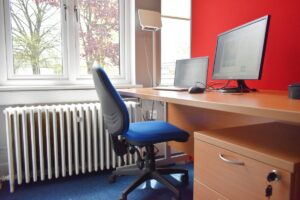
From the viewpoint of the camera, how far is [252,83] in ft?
5.93

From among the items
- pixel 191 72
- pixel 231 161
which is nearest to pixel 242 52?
pixel 191 72

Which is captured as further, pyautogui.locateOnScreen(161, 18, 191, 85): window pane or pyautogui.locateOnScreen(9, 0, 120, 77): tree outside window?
pyautogui.locateOnScreen(161, 18, 191, 85): window pane

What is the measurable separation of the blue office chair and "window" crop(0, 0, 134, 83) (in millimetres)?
872

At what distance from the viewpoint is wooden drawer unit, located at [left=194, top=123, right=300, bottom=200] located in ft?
2.27

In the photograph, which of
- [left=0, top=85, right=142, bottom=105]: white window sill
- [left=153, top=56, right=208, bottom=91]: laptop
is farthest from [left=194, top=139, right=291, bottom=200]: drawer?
[left=0, top=85, right=142, bottom=105]: white window sill

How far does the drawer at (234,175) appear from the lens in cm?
70

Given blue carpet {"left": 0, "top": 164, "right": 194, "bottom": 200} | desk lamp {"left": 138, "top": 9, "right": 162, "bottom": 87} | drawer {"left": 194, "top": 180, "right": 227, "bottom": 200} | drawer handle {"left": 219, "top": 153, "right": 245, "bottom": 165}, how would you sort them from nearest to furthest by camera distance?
drawer handle {"left": 219, "top": 153, "right": 245, "bottom": 165}
drawer {"left": 194, "top": 180, "right": 227, "bottom": 200}
blue carpet {"left": 0, "top": 164, "right": 194, "bottom": 200}
desk lamp {"left": 138, "top": 9, "right": 162, "bottom": 87}

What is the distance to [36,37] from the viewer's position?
2154 millimetres

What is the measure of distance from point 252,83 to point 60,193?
5.52 ft

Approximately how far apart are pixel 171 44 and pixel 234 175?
2064 millimetres

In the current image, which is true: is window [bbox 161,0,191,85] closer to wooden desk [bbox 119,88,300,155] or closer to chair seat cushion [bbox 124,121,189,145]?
wooden desk [bbox 119,88,300,155]

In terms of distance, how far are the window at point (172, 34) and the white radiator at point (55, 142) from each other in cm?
99

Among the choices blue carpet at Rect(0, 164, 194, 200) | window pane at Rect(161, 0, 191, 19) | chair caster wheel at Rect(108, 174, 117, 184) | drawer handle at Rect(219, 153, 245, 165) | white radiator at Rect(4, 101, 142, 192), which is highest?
window pane at Rect(161, 0, 191, 19)

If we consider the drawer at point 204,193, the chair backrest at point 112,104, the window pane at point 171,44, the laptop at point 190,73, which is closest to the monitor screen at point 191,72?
the laptop at point 190,73
